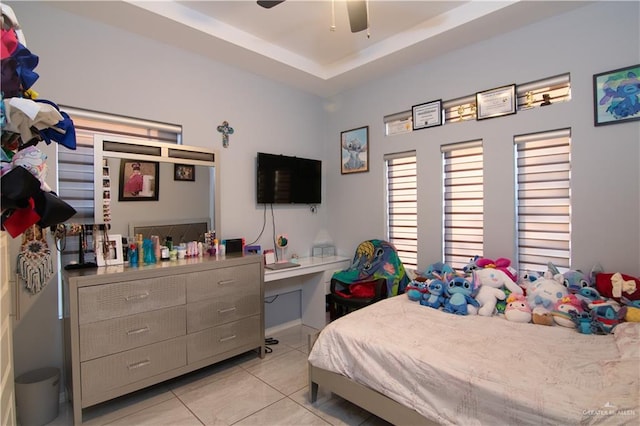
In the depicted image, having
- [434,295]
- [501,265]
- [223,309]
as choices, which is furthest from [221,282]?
[501,265]

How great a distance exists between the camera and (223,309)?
2.76m

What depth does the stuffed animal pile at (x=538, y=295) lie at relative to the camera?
2113 millimetres

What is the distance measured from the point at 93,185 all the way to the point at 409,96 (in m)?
3.07

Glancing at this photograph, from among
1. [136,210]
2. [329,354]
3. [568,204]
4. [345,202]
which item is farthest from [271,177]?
[568,204]

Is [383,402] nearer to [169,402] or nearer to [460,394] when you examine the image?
[460,394]

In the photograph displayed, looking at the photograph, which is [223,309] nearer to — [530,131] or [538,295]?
[538,295]

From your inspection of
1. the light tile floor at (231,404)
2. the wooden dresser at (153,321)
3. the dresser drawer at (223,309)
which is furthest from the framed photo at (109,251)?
the light tile floor at (231,404)

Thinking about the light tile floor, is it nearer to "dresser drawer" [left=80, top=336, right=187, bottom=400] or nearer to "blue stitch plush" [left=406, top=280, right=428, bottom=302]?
"dresser drawer" [left=80, top=336, right=187, bottom=400]

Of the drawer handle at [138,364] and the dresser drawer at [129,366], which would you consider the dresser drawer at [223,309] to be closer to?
the dresser drawer at [129,366]

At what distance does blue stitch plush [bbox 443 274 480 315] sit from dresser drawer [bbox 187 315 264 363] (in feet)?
5.33

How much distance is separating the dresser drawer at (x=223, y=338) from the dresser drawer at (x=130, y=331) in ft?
0.50

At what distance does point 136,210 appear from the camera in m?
2.79

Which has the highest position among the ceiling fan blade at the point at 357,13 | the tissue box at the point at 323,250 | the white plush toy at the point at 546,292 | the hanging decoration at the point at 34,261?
the ceiling fan blade at the point at 357,13

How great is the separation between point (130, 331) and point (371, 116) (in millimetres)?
3183
